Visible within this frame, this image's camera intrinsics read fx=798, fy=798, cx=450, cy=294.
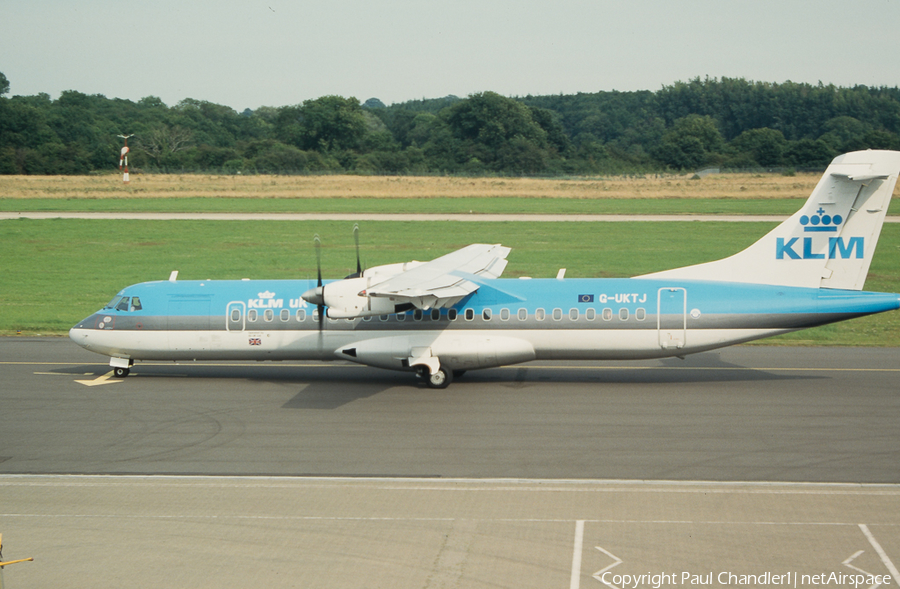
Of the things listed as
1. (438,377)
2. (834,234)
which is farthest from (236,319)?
(834,234)

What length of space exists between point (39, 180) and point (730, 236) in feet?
256

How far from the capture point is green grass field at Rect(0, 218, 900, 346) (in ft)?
114

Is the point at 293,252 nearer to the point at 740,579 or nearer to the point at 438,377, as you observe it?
the point at 438,377

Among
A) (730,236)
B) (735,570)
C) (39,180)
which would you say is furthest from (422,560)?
(39,180)

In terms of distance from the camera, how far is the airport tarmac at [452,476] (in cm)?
1155

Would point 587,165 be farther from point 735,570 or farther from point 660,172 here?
point 735,570

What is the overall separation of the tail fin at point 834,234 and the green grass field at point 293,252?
25.1ft

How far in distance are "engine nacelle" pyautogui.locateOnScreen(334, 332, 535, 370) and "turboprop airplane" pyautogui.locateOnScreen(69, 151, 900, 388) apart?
0.03 metres

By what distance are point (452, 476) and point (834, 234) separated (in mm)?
12635

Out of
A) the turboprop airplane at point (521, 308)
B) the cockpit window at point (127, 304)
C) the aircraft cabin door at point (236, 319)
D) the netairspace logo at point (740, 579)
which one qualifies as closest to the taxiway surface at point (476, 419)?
the turboprop airplane at point (521, 308)

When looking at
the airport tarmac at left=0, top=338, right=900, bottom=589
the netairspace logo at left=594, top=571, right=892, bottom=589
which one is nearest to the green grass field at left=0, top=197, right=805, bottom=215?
the airport tarmac at left=0, top=338, right=900, bottom=589

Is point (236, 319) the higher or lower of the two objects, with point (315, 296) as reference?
lower

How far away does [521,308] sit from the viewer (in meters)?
22.0

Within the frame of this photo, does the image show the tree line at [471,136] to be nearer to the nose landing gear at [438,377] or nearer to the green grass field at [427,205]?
the green grass field at [427,205]
